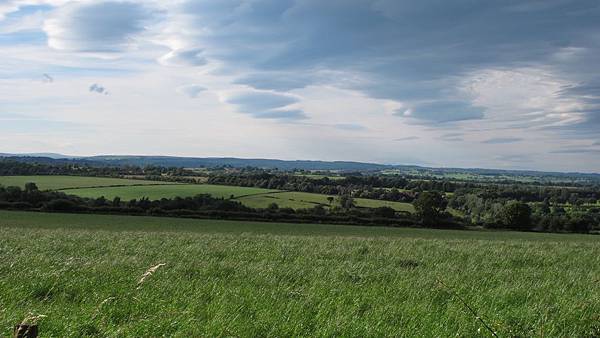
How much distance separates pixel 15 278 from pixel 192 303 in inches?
136

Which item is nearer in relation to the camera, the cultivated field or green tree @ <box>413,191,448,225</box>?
green tree @ <box>413,191,448,225</box>

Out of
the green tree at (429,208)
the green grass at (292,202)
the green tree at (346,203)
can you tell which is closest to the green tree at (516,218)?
the green tree at (429,208)

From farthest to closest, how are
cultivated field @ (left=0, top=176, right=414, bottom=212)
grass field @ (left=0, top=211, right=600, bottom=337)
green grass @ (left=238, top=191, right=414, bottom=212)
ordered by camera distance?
1. cultivated field @ (left=0, top=176, right=414, bottom=212)
2. green grass @ (left=238, top=191, right=414, bottom=212)
3. grass field @ (left=0, top=211, right=600, bottom=337)

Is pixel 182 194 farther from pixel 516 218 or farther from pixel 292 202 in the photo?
pixel 516 218

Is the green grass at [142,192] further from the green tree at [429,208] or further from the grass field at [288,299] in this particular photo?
the grass field at [288,299]

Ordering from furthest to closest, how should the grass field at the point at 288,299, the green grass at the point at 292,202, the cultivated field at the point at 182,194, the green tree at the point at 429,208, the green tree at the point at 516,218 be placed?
the cultivated field at the point at 182,194, the green grass at the point at 292,202, the green tree at the point at 516,218, the green tree at the point at 429,208, the grass field at the point at 288,299

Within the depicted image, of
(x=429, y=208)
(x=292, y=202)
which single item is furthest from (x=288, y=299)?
(x=292, y=202)

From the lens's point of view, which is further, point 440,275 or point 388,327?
point 440,275

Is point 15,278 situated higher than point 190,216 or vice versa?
point 15,278

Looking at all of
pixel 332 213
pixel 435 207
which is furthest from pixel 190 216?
pixel 435 207

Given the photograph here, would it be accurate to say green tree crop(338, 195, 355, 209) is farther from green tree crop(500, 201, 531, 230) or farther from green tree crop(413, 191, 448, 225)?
green tree crop(500, 201, 531, 230)

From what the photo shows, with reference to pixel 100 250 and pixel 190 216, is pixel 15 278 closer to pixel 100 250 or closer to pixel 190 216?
pixel 100 250

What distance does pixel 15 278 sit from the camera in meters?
8.10

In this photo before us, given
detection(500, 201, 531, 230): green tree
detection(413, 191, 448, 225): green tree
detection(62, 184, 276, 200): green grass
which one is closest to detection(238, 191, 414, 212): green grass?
detection(413, 191, 448, 225): green tree
